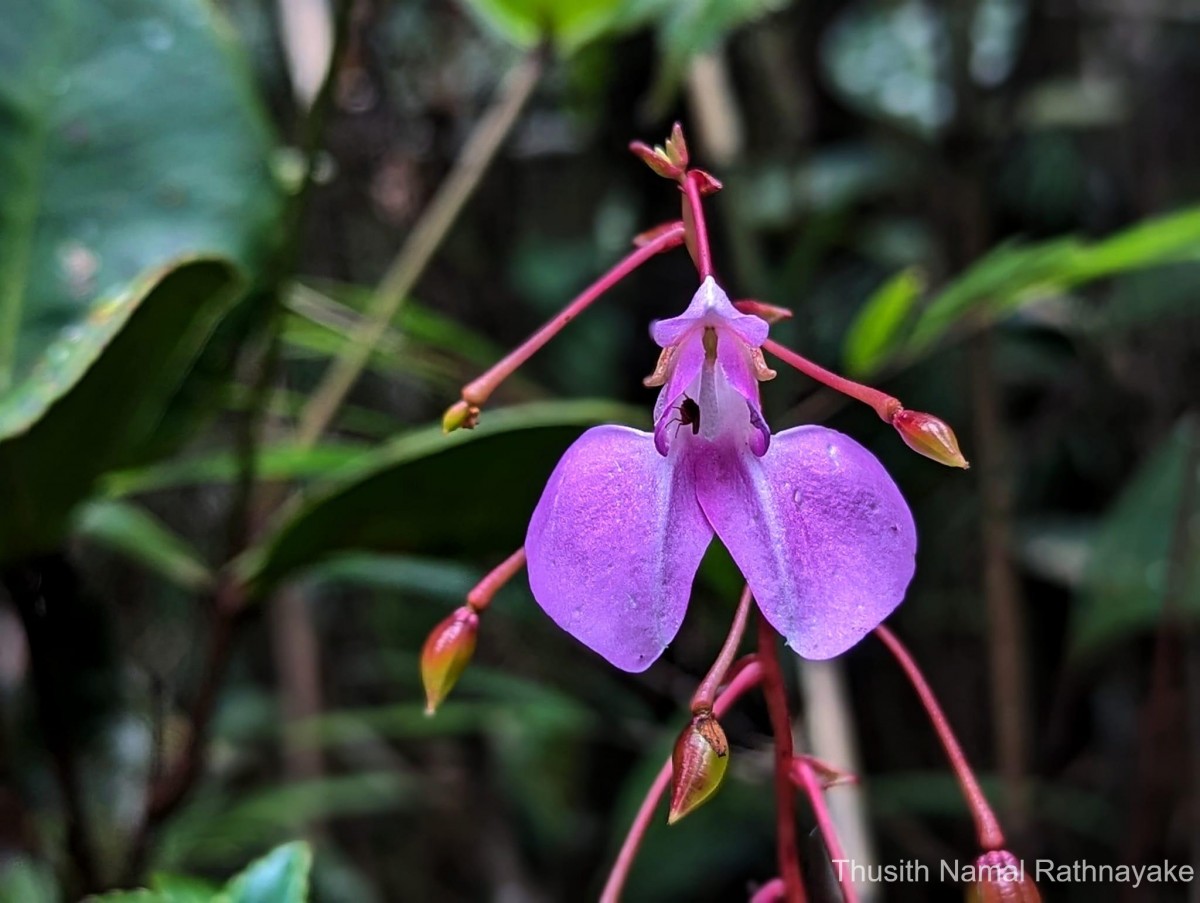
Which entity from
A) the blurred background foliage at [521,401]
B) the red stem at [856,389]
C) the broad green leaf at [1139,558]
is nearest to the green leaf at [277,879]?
the blurred background foliage at [521,401]

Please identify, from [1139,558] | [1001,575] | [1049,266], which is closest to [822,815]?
[1049,266]

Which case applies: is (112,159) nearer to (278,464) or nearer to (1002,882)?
(278,464)

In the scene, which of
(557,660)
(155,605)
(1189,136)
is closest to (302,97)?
(557,660)

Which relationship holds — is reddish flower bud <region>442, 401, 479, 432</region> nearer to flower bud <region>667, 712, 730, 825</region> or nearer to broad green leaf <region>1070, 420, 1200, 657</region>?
flower bud <region>667, 712, 730, 825</region>

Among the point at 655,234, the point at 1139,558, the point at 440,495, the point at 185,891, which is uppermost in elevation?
the point at 655,234

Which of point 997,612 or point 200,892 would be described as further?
point 997,612

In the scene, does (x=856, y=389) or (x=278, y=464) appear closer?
(x=856, y=389)

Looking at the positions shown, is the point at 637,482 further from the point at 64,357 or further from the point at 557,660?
the point at 557,660
